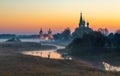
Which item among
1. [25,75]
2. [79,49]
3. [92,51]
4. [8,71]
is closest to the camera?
[25,75]

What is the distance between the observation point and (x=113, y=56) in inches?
4117

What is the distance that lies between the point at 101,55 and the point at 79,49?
2312 centimetres

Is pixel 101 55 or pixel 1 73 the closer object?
pixel 1 73

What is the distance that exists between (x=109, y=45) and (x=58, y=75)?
8582 centimetres

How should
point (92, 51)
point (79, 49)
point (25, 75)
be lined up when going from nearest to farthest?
point (25, 75) < point (92, 51) < point (79, 49)

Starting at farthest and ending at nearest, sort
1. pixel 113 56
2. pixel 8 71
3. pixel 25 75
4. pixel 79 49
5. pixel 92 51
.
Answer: pixel 79 49, pixel 92 51, pixel 113 56, pixel 8 71, pixel 25 75

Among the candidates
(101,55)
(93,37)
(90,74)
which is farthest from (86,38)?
(90,74)

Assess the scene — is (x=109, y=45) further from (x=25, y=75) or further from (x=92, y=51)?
(x=25, y=75)

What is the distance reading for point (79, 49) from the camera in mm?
132125

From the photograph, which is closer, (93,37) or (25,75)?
(25,75)

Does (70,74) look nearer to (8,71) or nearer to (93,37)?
(8,71)

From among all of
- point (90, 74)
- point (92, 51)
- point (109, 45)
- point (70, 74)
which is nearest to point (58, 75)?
point (70, 74)

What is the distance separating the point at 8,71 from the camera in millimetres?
48281

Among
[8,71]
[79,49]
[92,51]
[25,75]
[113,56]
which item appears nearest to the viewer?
[25,75]
